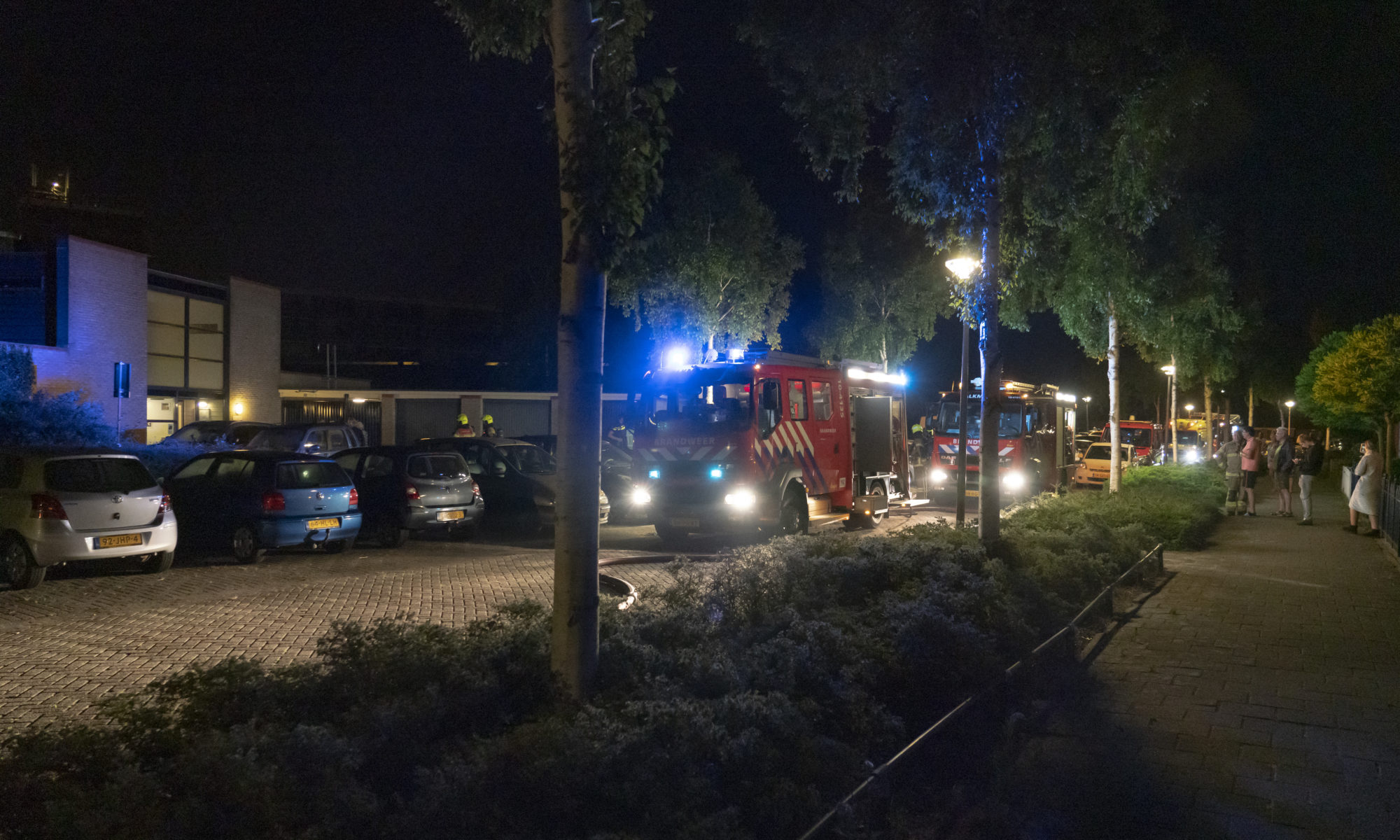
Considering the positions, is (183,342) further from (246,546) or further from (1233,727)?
(1233,727)

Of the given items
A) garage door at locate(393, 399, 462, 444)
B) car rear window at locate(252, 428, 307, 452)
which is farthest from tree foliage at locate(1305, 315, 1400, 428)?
garage door at locate(393, 399, 462, 444)

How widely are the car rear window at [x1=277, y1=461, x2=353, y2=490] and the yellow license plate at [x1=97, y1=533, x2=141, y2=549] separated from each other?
6.83 feet

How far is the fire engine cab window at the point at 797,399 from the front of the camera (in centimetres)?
1599

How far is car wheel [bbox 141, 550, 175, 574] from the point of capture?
12.1 m

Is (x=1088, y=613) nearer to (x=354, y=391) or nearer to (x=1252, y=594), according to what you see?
(x=1252, y=594)

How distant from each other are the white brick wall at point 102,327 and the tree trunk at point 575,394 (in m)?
21.8

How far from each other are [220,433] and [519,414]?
2185cm

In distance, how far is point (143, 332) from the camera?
26906 millimetres

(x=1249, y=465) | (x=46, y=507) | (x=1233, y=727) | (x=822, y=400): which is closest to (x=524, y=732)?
(x=1233, y=727)

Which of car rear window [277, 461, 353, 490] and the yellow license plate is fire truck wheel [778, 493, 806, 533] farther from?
the yellow license plate

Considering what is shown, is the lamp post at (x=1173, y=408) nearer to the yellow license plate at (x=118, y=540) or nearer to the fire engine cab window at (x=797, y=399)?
the fire engine cab window at (x=797, y=399)

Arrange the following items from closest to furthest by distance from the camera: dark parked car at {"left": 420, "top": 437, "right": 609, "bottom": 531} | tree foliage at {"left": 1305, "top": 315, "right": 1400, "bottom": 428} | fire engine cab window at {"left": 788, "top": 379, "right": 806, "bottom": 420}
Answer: fire engine cab window at {"left": 788, "top": 379, "right": 806, "bottom": 420} → dark parked car at {"left": 420, "top": 437, "right": 609, "bottom": 531} → tree foliage at {"left": 1305, "top": 315, "right": 1400, "bottom": 428}

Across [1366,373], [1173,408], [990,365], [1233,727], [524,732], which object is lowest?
[1233,727]

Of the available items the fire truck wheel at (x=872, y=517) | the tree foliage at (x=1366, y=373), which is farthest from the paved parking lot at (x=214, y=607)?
the tree foliage at (x=1366, y=373)
